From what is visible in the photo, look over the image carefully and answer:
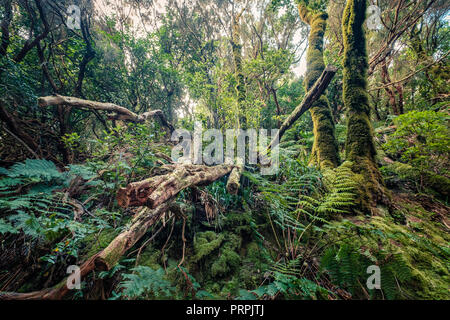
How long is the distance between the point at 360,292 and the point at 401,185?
3384 mm

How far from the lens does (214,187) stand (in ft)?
10.2

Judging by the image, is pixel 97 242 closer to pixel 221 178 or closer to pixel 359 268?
pixel 221 178

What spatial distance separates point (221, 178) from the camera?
3.62 meters

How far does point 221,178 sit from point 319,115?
295 centimetres

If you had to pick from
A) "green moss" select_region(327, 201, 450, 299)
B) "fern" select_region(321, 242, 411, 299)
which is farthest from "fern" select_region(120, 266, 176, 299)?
"green moss" select_region(327, 201, 450, 299)

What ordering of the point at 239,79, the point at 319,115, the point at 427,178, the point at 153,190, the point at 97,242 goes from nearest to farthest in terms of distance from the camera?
1. the point at 153,190
2. the point at 97,242
3. the point at 427,178
4. the point at 319,115
5. the point at 239,79

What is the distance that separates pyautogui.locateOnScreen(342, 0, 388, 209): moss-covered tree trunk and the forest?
0.08 feet

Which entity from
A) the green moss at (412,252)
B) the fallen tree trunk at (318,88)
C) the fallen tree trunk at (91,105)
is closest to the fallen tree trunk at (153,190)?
the green moss at (412,252)

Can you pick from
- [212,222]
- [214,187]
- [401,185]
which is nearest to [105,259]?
[212,222]

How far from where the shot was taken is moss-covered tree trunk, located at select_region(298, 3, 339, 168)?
3.29 meters

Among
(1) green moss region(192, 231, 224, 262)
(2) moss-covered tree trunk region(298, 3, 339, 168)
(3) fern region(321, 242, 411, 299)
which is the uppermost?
(2) moss-covered tree trunk region(298, 3, 339, 168)

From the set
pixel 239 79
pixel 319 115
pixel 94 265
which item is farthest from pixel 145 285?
pixel 239 79

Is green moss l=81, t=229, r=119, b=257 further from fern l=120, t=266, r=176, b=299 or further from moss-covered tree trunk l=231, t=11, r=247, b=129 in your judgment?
moss-covered tree trunk l=231, t=11, r=247, b=129
